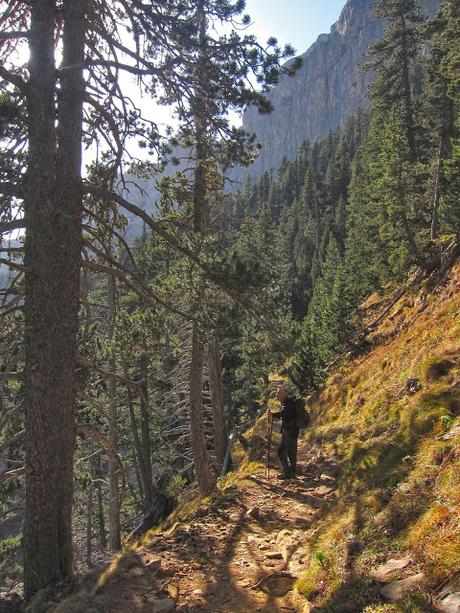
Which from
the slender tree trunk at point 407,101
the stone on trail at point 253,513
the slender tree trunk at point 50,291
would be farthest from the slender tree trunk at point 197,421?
the slender tree trunk at point 407,101

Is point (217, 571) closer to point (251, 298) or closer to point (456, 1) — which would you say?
point (251, 298)

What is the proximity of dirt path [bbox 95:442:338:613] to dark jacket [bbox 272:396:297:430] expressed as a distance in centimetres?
100

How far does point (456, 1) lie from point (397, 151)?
5.74m

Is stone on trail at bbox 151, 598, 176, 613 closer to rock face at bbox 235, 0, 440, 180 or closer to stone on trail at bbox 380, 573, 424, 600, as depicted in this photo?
stone on trail at bbox 380, 573, 424, 600

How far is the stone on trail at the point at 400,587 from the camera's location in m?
3.28

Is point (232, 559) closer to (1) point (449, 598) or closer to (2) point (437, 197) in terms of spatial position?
(1) point (449, 598)

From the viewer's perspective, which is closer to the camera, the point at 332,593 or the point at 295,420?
the point at 332,593

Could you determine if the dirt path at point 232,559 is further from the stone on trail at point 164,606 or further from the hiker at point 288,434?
the hiker at point 288,434

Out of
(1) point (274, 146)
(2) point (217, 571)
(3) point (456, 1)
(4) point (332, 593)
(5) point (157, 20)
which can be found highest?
(1) point (274, 146)

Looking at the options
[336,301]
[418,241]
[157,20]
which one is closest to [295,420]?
[157,20]

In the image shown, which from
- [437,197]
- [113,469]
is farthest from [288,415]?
[437,197]

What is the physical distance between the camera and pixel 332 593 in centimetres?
395

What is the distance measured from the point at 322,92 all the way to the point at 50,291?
195m

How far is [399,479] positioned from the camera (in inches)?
206
